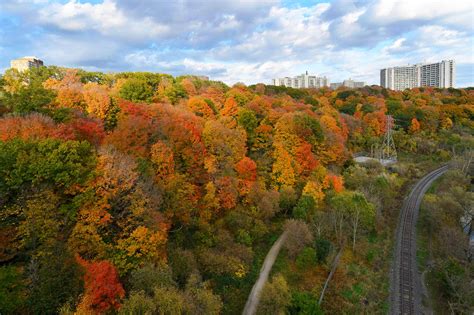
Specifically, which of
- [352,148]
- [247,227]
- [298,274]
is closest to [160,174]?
[247,227]

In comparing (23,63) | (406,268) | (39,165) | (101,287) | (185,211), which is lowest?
(406,268)

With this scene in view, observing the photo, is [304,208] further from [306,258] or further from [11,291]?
[11,291]


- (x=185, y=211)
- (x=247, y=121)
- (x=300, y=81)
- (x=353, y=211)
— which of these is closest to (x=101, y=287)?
(x=185, y=211)

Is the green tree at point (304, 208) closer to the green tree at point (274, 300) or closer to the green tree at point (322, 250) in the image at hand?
the green tree at point (322, 250)

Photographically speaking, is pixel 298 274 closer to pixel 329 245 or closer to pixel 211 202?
pixel 329 245

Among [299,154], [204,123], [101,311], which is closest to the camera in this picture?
[101,311]
